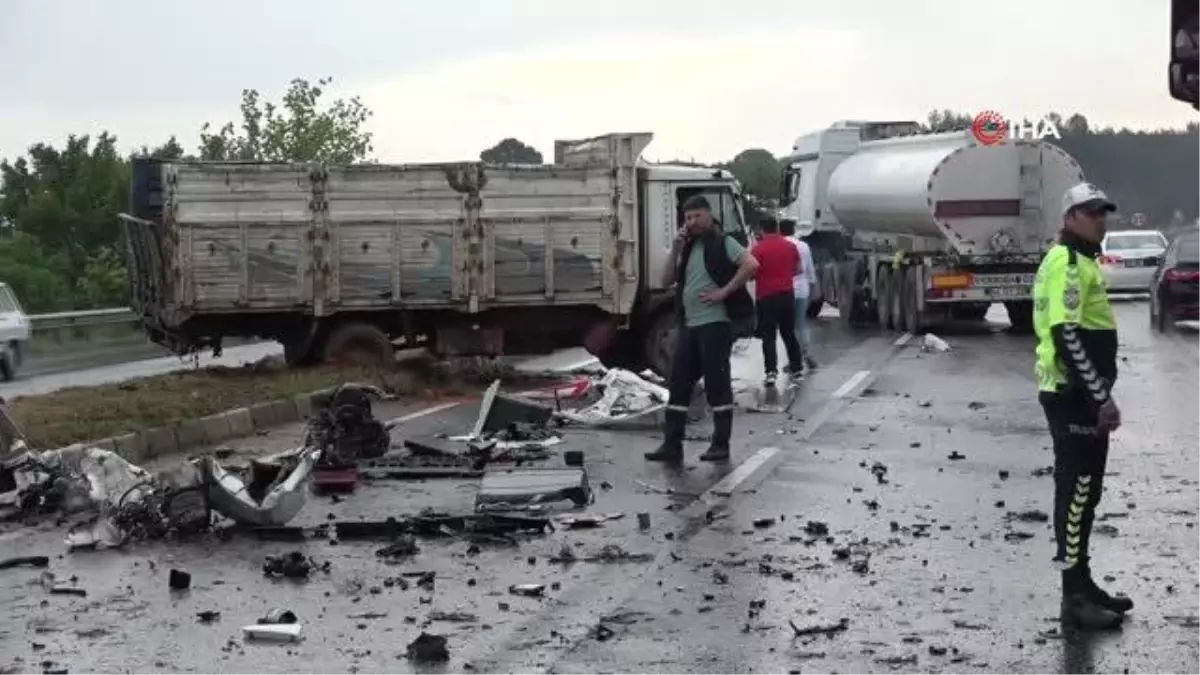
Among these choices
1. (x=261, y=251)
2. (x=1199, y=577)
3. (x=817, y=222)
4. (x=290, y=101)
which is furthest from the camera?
(x=290, y=101)

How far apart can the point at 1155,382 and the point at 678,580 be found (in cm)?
1262

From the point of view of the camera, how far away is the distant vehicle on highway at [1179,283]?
28516 mm

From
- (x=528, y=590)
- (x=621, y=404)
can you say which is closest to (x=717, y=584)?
(x=528, y=590)

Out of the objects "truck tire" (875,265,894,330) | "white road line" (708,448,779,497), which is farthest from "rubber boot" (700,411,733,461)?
"truck tire" (875,265,894,330)

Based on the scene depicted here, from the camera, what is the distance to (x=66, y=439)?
12945 mm

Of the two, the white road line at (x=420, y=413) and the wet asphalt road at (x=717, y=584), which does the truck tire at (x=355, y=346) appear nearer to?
the white road line at (x=420, y=413)

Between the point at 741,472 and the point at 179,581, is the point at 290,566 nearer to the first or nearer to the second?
the point at 179,581

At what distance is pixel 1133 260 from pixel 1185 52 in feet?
109

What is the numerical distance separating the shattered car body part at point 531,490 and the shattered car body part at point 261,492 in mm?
1056

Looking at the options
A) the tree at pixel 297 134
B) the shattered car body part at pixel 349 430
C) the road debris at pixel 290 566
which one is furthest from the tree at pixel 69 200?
the road debris at pixel 290 566

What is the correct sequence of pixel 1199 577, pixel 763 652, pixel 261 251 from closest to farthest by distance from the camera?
pixel 763 652, pixel 1199 577, pixel 261 251

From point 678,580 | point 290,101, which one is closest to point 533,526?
point 678,580

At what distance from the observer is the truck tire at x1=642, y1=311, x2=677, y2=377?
2077 centimetres

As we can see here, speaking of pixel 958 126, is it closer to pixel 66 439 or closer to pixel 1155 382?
pixel 1155 382
